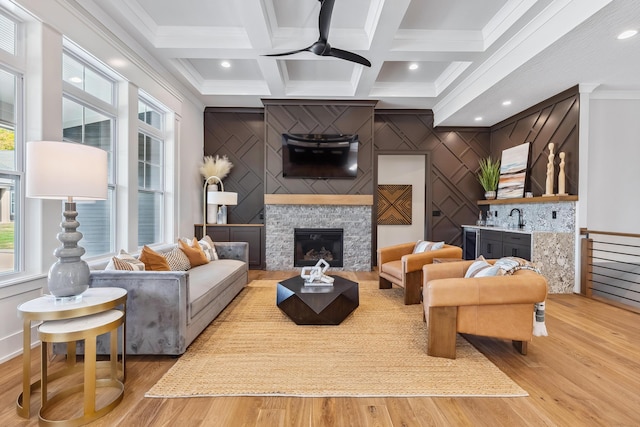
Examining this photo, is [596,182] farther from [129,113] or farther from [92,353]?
[129,113]

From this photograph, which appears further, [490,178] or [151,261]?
[490,178]

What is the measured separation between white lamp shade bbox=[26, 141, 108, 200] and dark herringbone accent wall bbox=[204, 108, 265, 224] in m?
4.07

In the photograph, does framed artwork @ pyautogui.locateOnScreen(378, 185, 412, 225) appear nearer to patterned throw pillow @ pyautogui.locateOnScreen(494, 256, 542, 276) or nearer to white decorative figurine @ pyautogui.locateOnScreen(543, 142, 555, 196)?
white decorative figurine @ pyautogui.locateOnScreen(543, 142, 555, 196)

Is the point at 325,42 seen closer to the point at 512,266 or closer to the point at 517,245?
the point at 512,266

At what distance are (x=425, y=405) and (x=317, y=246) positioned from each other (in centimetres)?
391

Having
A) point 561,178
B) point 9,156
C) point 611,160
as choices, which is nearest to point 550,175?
point 561,178

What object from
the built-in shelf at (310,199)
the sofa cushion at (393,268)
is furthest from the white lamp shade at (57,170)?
the built-in shelf at (310,199)

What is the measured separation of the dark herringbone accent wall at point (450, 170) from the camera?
19.7ft

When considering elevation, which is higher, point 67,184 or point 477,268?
point 67,184

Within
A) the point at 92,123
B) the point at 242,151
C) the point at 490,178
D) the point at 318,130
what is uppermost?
the point at 318,130

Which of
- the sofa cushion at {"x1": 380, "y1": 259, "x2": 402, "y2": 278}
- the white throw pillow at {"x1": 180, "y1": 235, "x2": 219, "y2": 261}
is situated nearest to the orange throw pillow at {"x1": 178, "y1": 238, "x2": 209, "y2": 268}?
the white throw pillow at {"x1": 180, "y1": 235, "x2": 219, "y2": 261}

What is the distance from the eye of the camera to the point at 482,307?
231 cm

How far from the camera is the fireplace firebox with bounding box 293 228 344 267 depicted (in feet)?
18.0

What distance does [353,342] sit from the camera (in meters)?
2.53
